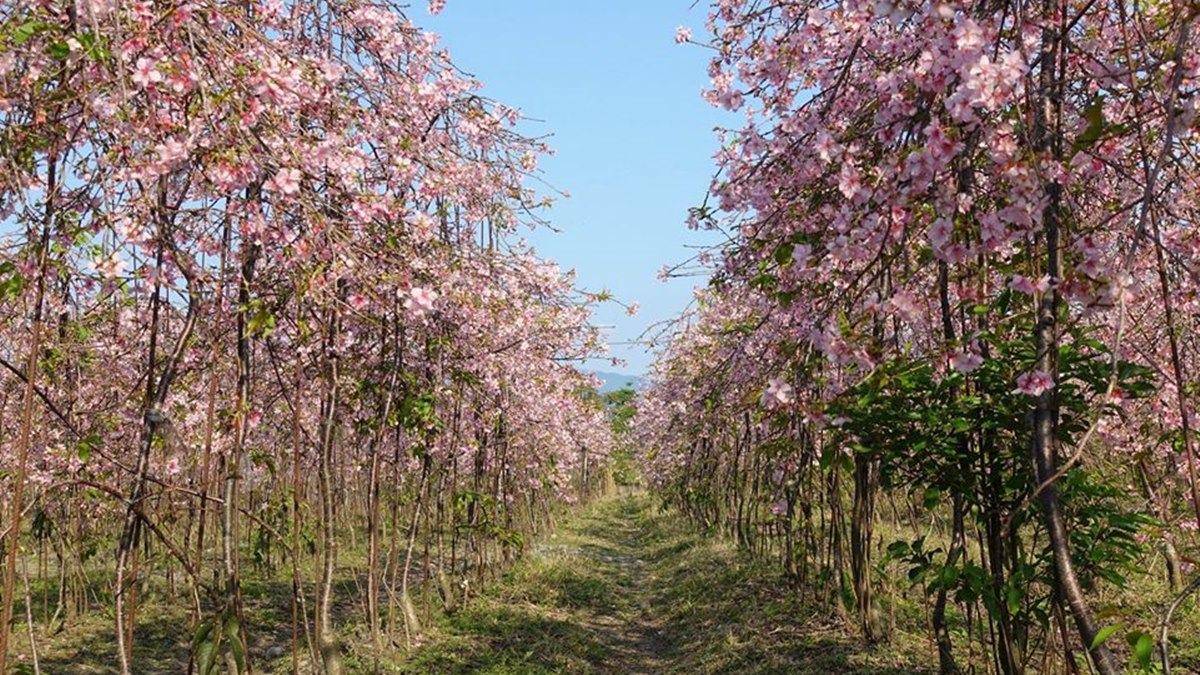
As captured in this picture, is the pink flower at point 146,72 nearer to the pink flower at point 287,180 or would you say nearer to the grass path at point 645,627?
the pink flower at point 287,180

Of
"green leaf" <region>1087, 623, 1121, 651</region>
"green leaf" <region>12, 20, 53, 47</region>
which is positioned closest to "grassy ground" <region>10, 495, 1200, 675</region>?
"green leaf" <region>1087, 623, 1121, 651</region>

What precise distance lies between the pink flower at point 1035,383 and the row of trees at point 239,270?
254cm

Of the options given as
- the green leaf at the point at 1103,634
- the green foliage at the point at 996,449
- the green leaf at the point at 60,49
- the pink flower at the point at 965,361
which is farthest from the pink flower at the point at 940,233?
the green leaf at the point at 60,49

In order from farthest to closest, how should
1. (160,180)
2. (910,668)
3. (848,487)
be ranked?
(848,487)
(910,668)
(160,180)

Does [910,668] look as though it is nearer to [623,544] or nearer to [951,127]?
[951,127]

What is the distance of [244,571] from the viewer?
16.4 meters

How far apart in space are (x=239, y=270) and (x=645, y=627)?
8787 millimetres

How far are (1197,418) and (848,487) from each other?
3873 mm

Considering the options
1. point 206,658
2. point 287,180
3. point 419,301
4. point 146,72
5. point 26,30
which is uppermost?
point 146,72

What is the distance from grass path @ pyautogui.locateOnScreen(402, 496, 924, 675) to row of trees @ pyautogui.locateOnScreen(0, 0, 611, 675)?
2.79ft

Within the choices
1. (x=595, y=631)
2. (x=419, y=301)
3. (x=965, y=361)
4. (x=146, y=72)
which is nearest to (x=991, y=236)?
(x=965, y=361)

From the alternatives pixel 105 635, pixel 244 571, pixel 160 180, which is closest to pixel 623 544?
pixel 244 571

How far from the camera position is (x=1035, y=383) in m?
3.47

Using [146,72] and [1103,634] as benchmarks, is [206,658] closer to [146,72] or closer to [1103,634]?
[146,72]
